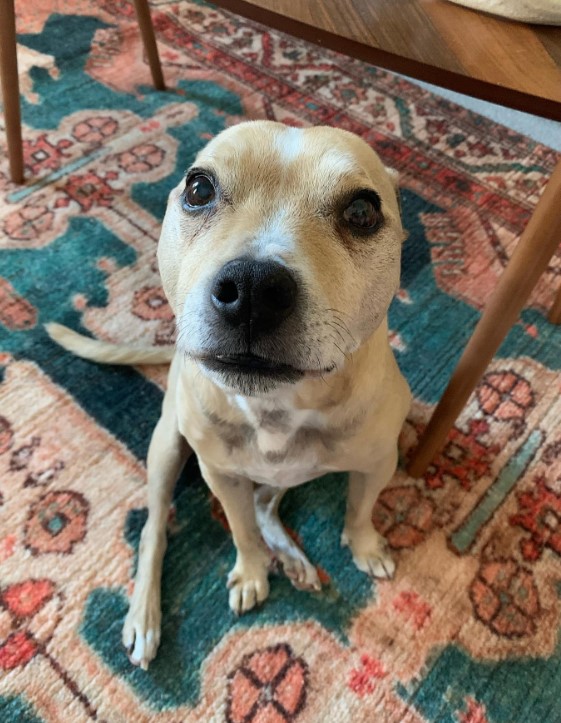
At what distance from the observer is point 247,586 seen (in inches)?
57.1

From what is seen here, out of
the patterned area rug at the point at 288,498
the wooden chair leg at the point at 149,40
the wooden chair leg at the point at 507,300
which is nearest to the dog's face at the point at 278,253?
the wooden chair leg at the point at 507,300

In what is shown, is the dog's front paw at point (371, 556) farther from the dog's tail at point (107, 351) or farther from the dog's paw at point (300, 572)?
the dog's tail at point (107, 351)

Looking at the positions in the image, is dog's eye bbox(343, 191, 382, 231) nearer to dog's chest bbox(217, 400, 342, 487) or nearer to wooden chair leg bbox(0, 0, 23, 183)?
dog's chest bbox(217, 400, 342, 487)

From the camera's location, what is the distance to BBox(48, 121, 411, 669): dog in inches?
34.1

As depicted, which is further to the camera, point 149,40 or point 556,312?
point 149,40

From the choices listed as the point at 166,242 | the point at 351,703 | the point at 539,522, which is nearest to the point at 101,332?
the point at 166,242

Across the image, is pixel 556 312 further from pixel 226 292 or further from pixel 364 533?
pixel 226 292

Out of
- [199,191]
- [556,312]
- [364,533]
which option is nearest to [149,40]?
[199,191]

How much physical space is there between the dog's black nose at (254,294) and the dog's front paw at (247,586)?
82cm

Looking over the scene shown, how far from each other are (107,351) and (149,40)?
5.03 feet

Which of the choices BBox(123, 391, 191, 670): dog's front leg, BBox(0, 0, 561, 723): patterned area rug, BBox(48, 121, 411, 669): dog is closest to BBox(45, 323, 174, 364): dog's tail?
BBox(0, 0, 561, 723): patterned area rug

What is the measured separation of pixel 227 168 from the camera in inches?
38.5

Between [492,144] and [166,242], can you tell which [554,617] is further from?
[492,144]

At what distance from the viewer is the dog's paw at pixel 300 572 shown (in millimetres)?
1480
